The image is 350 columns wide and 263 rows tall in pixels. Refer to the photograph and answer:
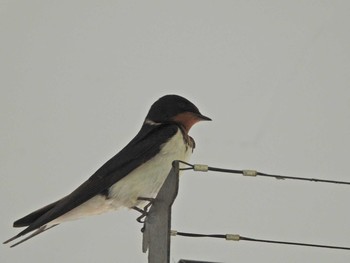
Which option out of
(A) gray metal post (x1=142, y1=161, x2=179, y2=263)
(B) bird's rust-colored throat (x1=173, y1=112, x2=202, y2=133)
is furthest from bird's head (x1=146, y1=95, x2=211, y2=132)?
(A) gray metal post (x1=142, y1=161, x2=179, y2=263)

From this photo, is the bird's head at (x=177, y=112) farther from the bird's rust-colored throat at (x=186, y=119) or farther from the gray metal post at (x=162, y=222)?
the gray metal post at (x=162, y=222)

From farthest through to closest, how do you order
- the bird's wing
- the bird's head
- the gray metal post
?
the bird's head → the bird's wing → the gray metal post

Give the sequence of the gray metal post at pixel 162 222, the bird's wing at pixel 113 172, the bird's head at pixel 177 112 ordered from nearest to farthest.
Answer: the gray metal post at pixel 162 222, the bird's wing at pixel 113 172, the bird's head at pixel 177 112

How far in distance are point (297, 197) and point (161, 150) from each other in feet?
1.96

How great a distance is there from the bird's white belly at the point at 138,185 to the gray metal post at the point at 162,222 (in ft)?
0.64

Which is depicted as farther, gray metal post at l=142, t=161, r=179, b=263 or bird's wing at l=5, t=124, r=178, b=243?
bird's wing at l=5, t=124, r=178, b=243

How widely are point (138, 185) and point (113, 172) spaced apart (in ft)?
0.17

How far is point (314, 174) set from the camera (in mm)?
2051

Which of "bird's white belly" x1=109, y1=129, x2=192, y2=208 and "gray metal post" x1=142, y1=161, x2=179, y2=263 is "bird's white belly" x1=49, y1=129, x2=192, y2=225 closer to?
"bird's white belly" x1=109, y1=129, x2=192, y2=208

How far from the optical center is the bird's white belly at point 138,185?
159cm

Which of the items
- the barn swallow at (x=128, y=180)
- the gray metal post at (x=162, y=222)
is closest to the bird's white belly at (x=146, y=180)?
the barn swallow at (x=128, y=180)

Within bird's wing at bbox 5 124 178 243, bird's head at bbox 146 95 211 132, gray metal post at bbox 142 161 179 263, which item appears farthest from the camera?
bird's head at bbox 146 95 211 132

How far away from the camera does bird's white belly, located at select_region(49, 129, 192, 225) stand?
1.59 metres

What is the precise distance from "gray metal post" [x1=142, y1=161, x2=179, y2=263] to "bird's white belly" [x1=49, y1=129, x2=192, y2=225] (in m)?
0.19
